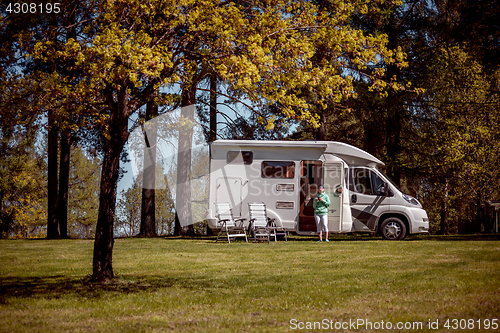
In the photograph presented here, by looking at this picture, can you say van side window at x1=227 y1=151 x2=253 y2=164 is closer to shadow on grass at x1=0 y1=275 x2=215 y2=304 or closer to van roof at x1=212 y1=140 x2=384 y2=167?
van roof at x1=212 y1=140 x2=384 y2=167

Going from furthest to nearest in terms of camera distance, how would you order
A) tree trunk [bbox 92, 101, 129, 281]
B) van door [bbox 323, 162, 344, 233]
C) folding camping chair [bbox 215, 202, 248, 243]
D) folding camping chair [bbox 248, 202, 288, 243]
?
van door [bbox 323, 162, 344, 233] → folding camping chair [bbox 215, 202, 248, 243] → folding camping chair [bbox 248, 202, 288, 243] → tree trunk [bbox 92, 101, 129, 281]

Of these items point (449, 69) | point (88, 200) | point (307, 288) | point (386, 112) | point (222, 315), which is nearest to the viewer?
point (222, 315)

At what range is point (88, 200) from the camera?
130 feet

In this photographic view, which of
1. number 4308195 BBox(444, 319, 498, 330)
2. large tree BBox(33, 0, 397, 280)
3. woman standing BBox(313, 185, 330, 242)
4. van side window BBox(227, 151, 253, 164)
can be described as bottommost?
number 4308195 BBox(444, 319, 498, 330)

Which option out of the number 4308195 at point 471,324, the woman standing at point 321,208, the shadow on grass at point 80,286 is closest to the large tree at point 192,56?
the shadow on grass at point 80,286

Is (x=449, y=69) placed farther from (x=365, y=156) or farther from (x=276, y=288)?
(x=276, y=288)

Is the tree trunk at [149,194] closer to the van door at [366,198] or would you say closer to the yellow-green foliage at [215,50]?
the van door at [366,198]

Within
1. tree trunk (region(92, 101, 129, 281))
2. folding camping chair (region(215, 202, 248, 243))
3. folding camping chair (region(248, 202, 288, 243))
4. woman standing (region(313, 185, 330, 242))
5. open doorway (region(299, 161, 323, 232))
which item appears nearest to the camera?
tree trunk (region(92, 101, 129, 281))

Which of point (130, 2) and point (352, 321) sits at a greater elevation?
point (130, 2)

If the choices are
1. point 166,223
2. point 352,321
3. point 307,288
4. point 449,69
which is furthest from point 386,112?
point 166,223

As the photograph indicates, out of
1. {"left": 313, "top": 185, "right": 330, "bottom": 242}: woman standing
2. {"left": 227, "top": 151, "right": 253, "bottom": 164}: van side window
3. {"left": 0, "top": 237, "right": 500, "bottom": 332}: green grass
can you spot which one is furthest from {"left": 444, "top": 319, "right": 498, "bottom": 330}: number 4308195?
{"left": 227, "top": 151, "right": 253, "bottom": 164}: van side window

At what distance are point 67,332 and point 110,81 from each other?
3.61 meters

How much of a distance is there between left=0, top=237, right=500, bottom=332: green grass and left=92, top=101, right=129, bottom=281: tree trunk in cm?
36

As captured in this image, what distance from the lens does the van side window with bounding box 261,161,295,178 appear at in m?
15.4
